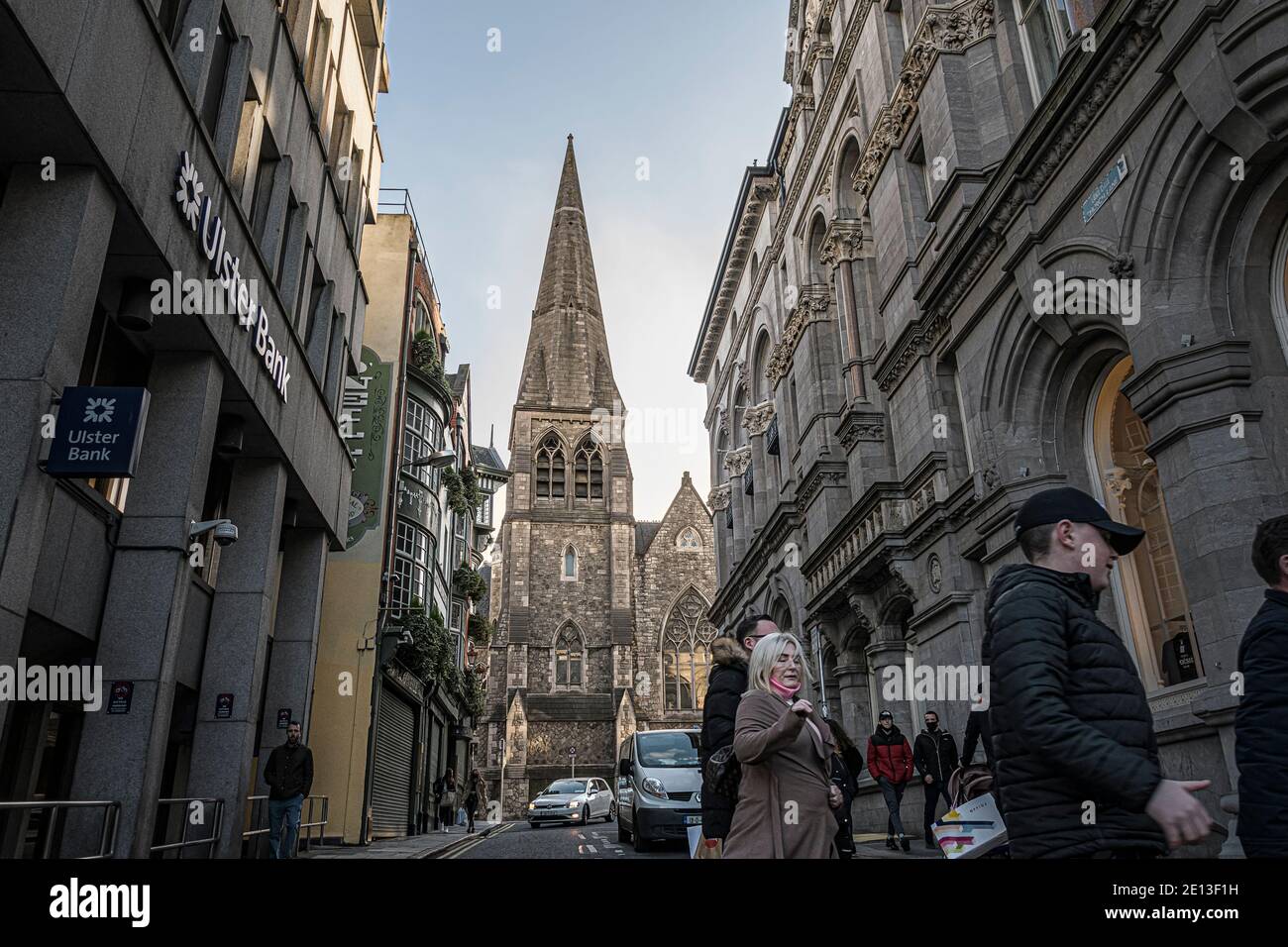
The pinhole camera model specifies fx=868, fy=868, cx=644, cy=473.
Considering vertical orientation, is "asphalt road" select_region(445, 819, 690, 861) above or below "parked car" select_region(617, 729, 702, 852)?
below

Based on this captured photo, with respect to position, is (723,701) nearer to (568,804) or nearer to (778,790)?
(778,790)

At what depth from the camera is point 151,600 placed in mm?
10039

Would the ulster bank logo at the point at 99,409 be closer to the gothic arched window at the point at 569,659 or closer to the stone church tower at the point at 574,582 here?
the stone church tower at the point at 574,582

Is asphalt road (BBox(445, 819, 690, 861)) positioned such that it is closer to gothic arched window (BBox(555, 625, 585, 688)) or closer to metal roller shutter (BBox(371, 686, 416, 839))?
metal roller shutter (BBox(371, 686, 416, 839))

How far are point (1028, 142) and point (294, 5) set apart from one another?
1223 cm

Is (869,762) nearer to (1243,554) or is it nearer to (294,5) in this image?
(1243,554)

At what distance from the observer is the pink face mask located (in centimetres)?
395

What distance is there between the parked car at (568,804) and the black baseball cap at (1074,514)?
2370 cm

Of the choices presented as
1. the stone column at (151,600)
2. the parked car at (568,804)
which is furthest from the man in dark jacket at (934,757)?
the parked car at (568,804)

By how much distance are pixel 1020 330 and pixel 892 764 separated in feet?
21.5

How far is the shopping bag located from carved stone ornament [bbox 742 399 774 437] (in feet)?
84.0

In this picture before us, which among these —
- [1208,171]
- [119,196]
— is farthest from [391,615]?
[1208,171]

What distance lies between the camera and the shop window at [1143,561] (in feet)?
32.0

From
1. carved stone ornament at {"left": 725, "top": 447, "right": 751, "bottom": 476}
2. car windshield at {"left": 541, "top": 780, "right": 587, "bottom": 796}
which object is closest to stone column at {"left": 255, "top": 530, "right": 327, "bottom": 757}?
car windshield at {"left": 541, "top": 780, "right": 587, "bottom": 796}
